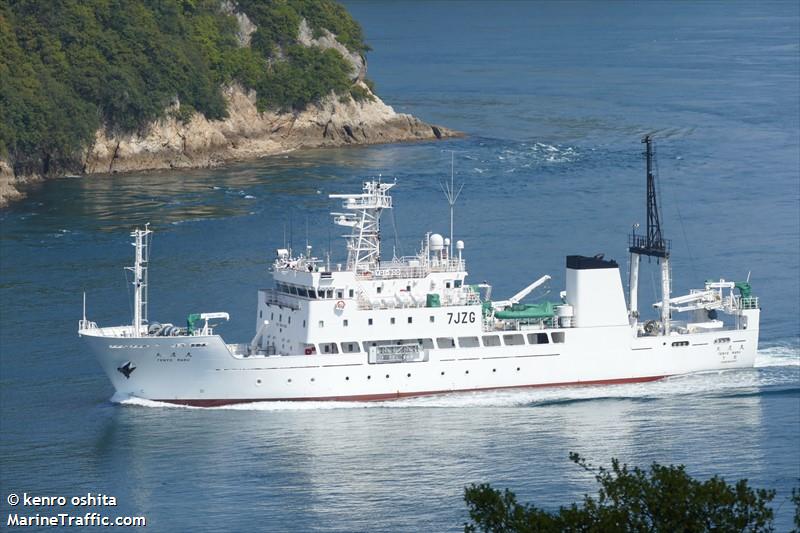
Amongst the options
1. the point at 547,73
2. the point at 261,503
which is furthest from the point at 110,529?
the point at 547,73

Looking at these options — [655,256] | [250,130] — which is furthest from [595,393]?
[250,130]

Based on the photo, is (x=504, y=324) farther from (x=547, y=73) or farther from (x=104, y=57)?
(x=547, y=73)

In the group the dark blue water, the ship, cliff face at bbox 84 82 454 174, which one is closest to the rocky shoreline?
cliff face at bbox 84 82 454 174

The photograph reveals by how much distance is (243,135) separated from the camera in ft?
303

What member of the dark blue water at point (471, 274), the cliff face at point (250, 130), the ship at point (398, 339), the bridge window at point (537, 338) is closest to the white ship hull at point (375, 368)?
the ship at point (398, 339)

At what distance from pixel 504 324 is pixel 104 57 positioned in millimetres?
47903

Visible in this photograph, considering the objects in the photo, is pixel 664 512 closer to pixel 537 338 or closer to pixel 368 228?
pixel 537 338

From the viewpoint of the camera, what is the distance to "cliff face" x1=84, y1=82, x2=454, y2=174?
8619 cm

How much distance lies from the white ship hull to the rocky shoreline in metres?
36.3

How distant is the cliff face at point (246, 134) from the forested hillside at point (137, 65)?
67 centimetres

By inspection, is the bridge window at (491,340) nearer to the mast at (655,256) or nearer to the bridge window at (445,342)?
the bridge window at (445,342)

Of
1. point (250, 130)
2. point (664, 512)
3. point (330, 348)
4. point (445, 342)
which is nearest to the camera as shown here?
point (664, 512)

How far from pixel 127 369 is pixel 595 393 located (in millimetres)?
11992

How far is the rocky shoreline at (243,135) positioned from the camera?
8588 cm
